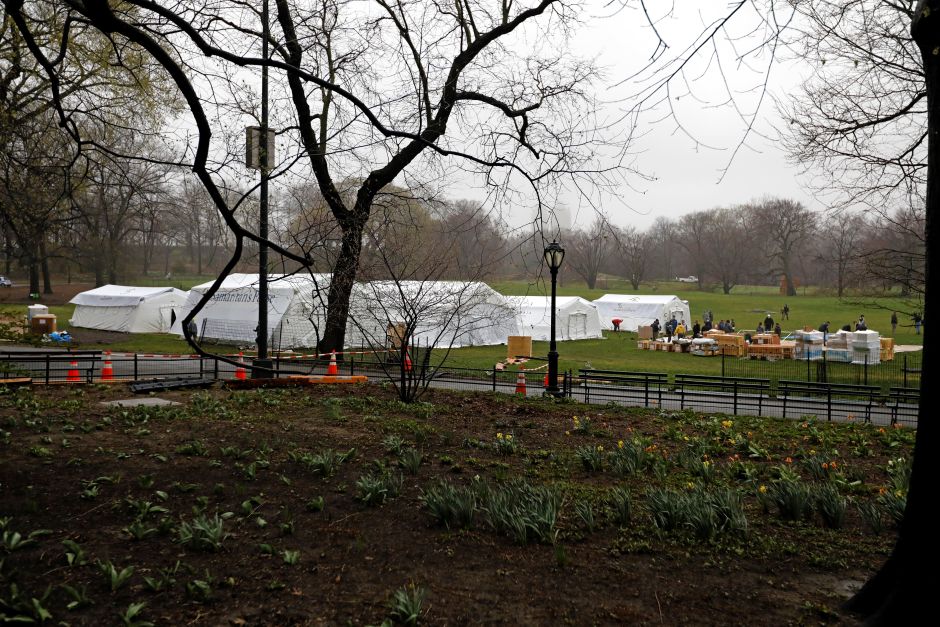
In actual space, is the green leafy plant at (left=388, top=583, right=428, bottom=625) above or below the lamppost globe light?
below

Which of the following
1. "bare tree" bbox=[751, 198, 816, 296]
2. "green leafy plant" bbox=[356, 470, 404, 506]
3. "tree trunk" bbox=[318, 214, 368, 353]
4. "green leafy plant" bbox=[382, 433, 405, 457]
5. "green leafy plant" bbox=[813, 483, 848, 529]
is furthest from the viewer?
"bare tree" bbox=[751, 198, 816, 296]

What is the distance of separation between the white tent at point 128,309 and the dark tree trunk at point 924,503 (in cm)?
3806

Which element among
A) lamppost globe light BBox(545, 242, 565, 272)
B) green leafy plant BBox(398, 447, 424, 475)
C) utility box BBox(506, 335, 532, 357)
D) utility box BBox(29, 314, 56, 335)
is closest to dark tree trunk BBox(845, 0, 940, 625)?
green leafy plant BBox(398, 447, 424, 475)

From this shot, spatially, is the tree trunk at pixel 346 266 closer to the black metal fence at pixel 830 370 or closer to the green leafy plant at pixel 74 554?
the green leafy plant at pixel 74 554

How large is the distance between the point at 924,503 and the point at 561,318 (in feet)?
119

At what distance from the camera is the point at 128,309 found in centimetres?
3800

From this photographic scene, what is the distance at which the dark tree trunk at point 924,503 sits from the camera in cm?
351

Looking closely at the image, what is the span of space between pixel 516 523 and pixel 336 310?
10364 mm

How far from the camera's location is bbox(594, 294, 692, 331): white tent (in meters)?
46.1

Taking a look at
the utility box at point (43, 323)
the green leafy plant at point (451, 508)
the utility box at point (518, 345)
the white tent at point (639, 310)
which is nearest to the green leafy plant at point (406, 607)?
the green leafy plant at point (451, 508)

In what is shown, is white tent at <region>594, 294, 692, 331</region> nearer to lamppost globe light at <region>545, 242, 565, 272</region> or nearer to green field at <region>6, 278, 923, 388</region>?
green field at <region>6, 278, 923, 388</region>

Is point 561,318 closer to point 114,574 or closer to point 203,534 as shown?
point 203,534

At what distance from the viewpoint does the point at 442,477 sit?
600cm

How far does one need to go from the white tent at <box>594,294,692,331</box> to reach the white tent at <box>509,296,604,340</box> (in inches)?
221
